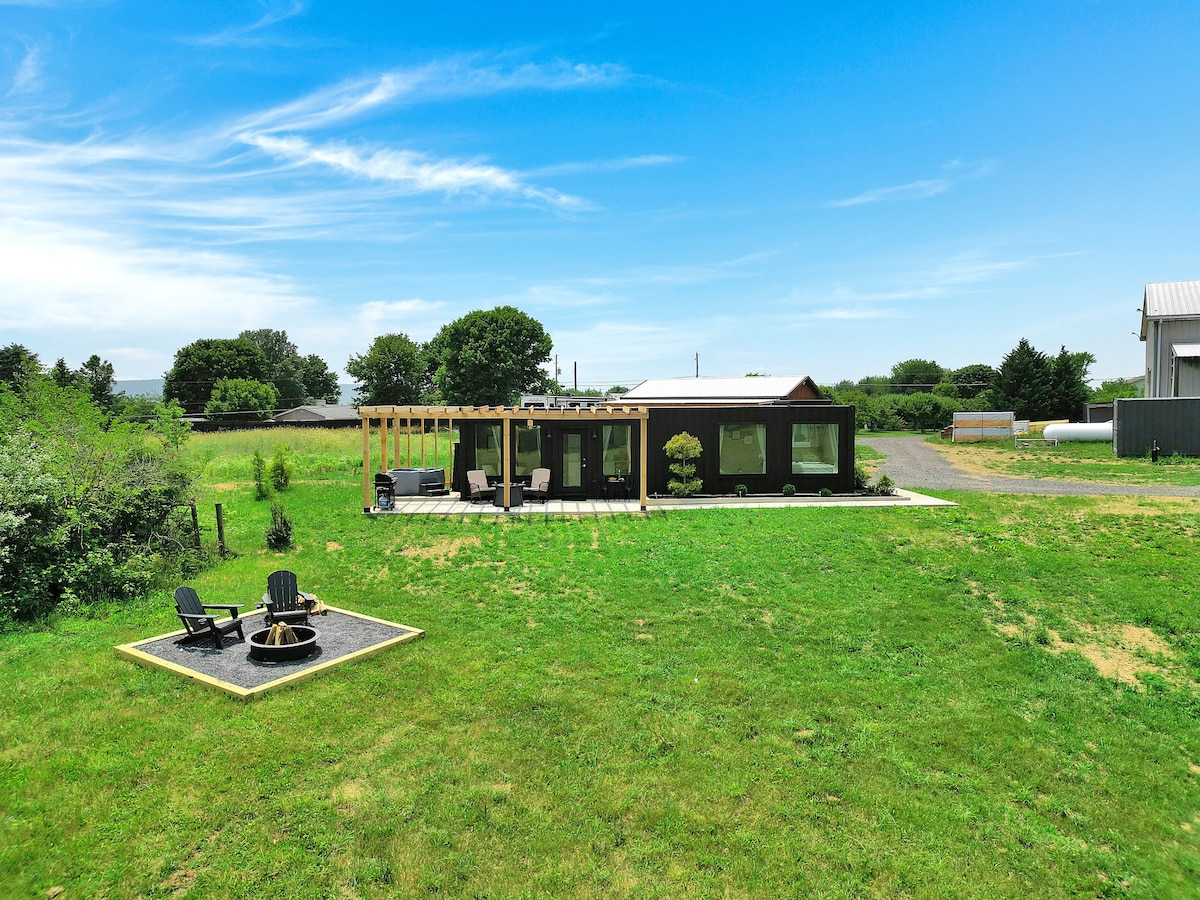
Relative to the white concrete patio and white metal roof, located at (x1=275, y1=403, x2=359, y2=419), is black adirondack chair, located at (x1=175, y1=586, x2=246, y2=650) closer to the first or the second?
the white concrete patio

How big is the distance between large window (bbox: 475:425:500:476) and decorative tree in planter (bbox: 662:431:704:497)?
178 inches

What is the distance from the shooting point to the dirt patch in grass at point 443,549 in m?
11.9

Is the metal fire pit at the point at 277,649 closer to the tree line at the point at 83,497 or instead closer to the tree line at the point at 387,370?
the tree line at the point at 83,497

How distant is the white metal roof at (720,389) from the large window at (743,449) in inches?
112

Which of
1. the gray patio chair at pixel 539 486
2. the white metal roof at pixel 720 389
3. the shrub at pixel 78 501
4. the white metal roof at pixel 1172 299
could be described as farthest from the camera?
the white metal roof at pixel 1172 299

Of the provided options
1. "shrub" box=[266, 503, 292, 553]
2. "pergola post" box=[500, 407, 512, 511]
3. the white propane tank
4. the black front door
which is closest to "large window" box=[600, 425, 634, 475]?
the black front door

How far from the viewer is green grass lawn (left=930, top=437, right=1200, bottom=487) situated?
18453 mm

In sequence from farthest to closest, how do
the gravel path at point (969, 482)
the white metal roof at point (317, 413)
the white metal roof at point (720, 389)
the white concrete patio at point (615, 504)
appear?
the white metal roof at point (317, 413) → the white metal roof at point (720, 389) → the gravel path at point (969, 482) → the white concrete patio at point (615, 504)

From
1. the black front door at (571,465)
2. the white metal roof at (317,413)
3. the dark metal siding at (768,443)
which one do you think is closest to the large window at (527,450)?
the black front door at (571,465)

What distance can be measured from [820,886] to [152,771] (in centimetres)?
508

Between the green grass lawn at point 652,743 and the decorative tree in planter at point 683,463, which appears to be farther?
the decorative tree in planter at point 683,463

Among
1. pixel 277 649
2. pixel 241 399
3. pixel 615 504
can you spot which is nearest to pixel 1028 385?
pixel 615 504

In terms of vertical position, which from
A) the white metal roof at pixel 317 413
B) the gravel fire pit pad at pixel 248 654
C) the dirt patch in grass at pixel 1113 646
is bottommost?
the dirt patch in grass at pixel 1113 646

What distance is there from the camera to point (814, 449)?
60.0 feet
